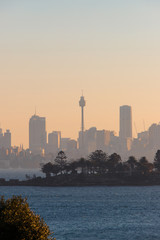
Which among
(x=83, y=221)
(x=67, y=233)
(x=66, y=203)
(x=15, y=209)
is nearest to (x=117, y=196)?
(x=66, y=203)

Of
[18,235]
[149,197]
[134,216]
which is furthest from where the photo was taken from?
[149,197]

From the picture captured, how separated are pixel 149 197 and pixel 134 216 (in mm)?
58641

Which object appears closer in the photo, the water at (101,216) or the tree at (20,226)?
the tree at (20,226)

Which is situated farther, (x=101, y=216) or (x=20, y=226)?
(x=101, y=216)

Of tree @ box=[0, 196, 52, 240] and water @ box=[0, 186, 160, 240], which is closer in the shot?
tree @ box=[0, 196, 52, 240]

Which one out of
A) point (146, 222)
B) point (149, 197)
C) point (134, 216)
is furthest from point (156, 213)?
point (149, 197)

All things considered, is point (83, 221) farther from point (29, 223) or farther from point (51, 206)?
point (29, 223)

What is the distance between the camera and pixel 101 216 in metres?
140

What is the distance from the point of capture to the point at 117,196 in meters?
199

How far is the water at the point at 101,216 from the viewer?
111 meters

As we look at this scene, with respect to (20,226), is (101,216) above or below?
above

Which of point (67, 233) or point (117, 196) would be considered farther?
point (117, 196)

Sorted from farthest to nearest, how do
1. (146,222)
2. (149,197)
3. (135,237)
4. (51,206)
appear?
(149,197) → (51,206) → (146,222) → (135,237)

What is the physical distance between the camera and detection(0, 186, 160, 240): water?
111494 mm
